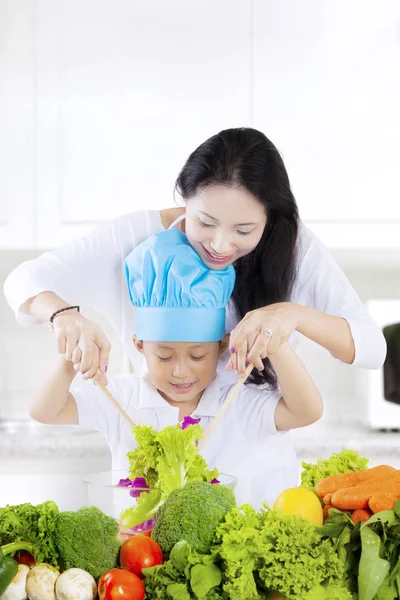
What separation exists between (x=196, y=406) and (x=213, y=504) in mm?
728

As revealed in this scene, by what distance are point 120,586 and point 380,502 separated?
0.87 ft

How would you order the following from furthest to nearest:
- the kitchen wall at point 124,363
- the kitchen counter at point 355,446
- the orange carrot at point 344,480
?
1. the kitchen wall at point 124,363
2. the kitchen counter at point 355,446
3. the orange carrot at point 344,480

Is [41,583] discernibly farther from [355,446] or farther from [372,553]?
[355,446]

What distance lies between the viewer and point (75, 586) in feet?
2.31

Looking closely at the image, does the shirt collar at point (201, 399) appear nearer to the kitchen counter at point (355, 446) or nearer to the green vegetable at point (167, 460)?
the green vegetable at point (167, 460)

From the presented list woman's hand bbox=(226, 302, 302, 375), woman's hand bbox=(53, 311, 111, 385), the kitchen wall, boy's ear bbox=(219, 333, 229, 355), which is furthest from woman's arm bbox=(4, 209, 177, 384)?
the kitchen wall

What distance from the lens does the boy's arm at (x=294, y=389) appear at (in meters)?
1.29

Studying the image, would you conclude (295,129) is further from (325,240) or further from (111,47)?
(111,47)

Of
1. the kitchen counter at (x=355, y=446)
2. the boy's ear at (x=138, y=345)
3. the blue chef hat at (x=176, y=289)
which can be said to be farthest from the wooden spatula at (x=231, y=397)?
the kitchen counter at (x=355, y=446)

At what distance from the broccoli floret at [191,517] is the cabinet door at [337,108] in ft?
4.51

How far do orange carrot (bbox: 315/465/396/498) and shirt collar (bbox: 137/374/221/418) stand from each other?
593 millimetres

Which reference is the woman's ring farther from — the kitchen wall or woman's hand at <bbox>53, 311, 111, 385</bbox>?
the kitchen wall

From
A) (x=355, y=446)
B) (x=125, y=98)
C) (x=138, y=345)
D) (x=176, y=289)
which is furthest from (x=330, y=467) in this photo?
(x=125, y=98)

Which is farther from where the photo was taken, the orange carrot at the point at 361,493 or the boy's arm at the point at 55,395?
the boy's arm at the point at 55,395
